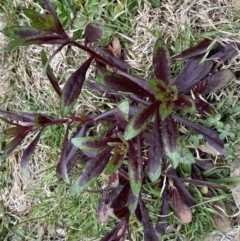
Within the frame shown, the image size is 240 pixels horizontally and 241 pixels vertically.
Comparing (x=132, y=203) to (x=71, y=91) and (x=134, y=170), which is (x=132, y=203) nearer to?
(x=134, y=170)

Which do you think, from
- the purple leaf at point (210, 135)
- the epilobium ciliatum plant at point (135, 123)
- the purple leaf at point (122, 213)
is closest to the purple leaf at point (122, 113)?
the epilobium ciliatum plant at point (135, 123)

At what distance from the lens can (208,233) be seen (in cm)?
198

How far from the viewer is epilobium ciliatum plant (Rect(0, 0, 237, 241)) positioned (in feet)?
5.37

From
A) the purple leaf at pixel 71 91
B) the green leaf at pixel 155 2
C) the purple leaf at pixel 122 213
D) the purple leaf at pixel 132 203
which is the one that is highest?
the green leaf at pixel 155 2

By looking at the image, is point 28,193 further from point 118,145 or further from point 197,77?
point 197,77

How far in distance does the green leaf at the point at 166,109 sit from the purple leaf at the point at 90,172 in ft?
0.87

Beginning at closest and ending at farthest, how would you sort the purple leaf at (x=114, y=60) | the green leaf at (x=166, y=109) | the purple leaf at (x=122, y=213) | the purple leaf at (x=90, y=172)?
the green leaf at (x=166, y=109)
the purple leaf at (x=90, y=172)
the purple leaf at (x=122, y=213)
the purple leaf at (x=114, y=60)

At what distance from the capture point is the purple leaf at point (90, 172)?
171 cm

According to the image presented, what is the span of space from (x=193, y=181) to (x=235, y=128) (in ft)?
0.84

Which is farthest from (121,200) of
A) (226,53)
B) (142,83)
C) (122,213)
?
(226,53)

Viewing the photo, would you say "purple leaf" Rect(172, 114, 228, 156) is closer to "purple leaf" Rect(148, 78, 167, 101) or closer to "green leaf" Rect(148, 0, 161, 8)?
"purple leaf" Rect(148, 78, 167, 101)

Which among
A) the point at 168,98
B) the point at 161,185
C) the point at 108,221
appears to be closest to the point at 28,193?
the point at 108,221

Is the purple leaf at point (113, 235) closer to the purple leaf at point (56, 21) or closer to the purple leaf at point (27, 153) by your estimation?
the purple leaf at point (27, 153)

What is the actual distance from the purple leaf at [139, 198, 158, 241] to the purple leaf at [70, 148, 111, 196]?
27 centimetres
